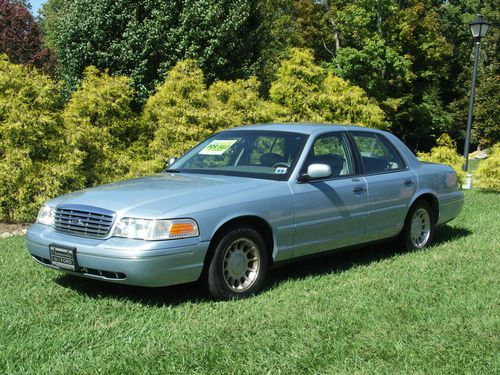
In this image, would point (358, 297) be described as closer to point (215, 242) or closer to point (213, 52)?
point (215, 242)

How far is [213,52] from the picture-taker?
1658 cm

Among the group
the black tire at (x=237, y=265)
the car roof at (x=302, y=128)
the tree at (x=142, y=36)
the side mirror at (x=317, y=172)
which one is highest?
the tree at (x=142, y=36)

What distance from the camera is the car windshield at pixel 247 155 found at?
5832mm

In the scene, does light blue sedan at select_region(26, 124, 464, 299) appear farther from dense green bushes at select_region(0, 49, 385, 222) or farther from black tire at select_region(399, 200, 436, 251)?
dense green bushes at select_region(0, 49, 385, 222)

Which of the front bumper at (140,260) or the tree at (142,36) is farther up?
the tree at (142,36)

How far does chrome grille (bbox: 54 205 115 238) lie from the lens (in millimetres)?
4797

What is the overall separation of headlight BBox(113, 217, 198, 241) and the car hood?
0.07 m

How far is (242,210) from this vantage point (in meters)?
5.08

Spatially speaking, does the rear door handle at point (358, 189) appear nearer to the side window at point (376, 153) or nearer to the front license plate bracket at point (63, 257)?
the side window at point (376, 153)

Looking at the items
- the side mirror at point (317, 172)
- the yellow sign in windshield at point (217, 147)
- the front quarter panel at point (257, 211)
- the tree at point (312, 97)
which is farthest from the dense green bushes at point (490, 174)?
the front quarter panel at point (257, 211)

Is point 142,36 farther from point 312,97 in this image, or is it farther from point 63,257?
point 63,257

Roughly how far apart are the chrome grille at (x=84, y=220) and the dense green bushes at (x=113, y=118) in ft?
14.3

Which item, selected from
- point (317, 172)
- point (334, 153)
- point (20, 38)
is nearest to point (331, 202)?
point (317, 172)

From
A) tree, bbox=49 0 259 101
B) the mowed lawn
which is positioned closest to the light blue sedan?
the mowed lawn
